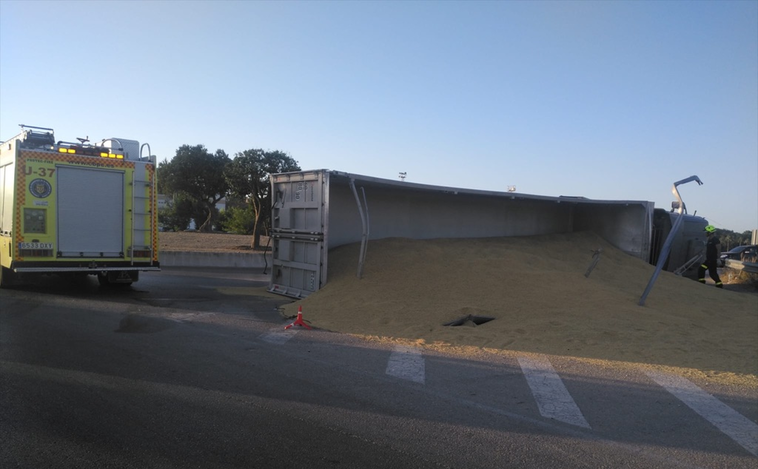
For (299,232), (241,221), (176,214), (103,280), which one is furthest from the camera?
(176,214)

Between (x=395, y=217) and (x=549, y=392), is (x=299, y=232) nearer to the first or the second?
(x=395, y=217)

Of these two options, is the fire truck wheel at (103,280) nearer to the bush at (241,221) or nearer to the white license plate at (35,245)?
the white license plate at (35,245)

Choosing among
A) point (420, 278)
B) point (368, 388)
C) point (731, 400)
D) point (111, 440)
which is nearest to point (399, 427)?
point (368, 388)

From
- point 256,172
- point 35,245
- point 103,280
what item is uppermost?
point 256,172

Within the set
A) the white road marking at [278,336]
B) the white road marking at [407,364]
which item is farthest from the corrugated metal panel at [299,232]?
A: the white road marking at [407,364]

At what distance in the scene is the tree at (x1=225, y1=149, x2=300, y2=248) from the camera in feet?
83.9

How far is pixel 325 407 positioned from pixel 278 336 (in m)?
3.60

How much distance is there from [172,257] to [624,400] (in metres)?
18.4

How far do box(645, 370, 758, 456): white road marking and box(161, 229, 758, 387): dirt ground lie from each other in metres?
0.55

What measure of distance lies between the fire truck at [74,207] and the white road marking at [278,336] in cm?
496

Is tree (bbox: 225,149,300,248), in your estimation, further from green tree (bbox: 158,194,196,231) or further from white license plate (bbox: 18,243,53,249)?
green tree (bbox: 158,194,196,231)

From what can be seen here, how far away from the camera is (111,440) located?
15.8 feet

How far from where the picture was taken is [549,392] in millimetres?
6598

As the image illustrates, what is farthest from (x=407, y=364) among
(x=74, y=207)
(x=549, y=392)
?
(x=74, y=207)
